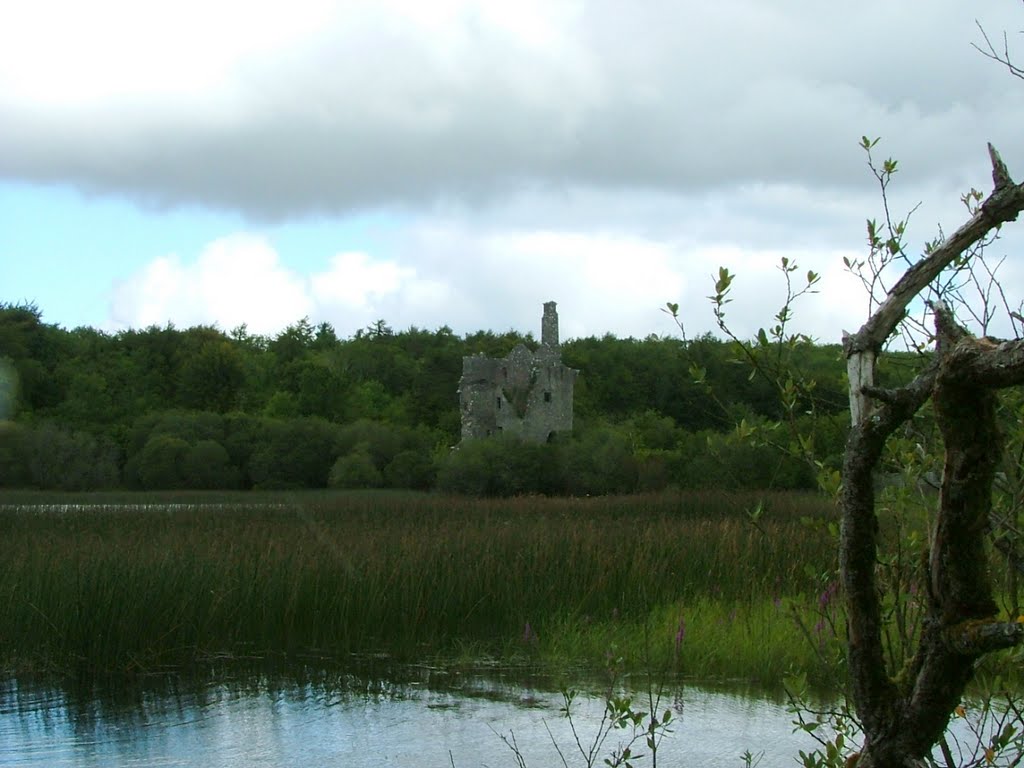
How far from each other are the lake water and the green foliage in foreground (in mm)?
444

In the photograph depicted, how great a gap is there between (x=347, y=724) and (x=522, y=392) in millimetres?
28130

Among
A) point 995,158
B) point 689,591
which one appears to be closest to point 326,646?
point 689,591

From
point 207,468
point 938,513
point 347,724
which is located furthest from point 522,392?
point 938,513

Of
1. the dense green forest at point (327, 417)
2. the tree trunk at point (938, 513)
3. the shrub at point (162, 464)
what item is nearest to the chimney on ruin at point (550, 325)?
the dense green forest at point (327, 417)

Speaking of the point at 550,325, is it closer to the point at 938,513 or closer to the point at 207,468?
the point at 207,468

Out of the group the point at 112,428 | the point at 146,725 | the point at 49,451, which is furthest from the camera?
the point at 112,428

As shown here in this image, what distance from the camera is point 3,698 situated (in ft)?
25.3

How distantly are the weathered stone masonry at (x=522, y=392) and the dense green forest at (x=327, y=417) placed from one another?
1.14 metres

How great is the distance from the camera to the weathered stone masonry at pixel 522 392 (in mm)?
35031

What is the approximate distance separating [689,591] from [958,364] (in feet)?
27.4

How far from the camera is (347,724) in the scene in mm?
7207

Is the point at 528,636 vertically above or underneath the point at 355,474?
underneath

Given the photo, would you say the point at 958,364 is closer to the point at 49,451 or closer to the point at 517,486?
the point at 517,486

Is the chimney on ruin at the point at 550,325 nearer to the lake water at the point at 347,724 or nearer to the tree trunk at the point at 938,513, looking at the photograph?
the lake water at the point at 347,724
